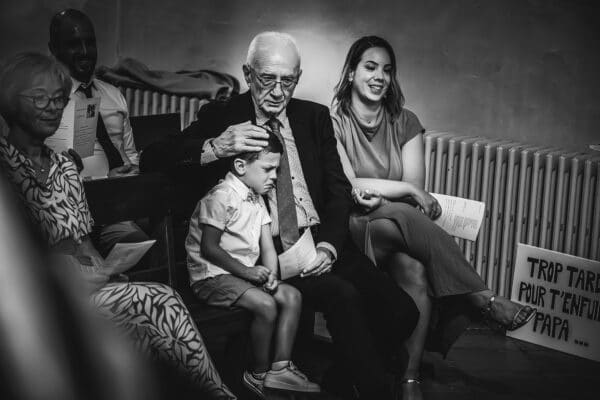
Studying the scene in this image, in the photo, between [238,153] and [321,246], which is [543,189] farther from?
[238,153]

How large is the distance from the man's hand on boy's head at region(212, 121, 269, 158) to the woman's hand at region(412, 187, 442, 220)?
94 centimetres

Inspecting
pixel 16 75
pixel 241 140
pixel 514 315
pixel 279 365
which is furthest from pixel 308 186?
pixel 16 75

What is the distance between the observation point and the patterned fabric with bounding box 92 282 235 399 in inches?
103

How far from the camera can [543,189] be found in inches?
172

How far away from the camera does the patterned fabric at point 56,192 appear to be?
Answer: 8.71 feet

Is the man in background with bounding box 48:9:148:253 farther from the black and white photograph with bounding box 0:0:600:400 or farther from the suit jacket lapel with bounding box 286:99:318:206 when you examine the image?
the suit jacket lapel with bounding box 286:99:318:206

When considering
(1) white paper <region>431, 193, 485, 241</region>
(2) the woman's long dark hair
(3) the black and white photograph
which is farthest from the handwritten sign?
(2) the woman's long dark hair

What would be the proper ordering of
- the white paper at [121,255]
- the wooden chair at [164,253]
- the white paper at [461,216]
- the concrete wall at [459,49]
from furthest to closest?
the concrete wall at [459,49]
the white paper at [461,216]
the wooden chair at [164,253]
the white paper at [121,255]

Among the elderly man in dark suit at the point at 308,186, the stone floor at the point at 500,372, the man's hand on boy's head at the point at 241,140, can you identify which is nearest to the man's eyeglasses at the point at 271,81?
the elderly man in dark suit at the point at 308,186

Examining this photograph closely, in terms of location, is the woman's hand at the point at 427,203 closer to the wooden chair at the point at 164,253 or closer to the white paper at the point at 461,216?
the white paper at the point at 461,216

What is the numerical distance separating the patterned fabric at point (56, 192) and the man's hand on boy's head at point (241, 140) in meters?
0.57

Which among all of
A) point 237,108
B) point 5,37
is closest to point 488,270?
point 237,108

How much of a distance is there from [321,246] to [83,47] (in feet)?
6.13

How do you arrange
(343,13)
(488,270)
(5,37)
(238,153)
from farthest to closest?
(5,37)
(343,13)
(488,270)
(238,153)
